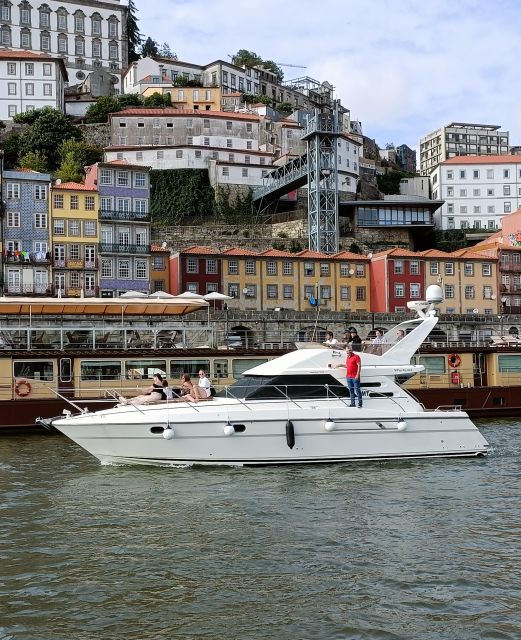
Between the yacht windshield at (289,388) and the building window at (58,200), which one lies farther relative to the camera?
the building window at (58,200)

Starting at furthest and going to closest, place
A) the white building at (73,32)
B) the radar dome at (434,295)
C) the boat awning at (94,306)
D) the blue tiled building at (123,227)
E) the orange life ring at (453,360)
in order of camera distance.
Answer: the white building at (73,32) → the blue tiled building at (123,227) → the orange life ring at (453,360) → the boat awning at (94,306) → the radar dome at (434,295)

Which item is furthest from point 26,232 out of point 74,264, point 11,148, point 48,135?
point 48,135

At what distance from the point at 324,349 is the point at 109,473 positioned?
6.30 meters

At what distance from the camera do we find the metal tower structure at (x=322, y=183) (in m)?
77.1

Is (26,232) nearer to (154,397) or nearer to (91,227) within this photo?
(91,227)

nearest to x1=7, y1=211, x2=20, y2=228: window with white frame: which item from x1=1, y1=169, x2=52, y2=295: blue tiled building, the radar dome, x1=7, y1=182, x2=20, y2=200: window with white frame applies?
x1=1, y1=169, x2=52, y2=295: blue tiled building

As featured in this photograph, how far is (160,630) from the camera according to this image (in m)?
9.66

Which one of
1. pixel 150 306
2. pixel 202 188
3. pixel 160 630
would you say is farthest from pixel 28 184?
pixel 160 630

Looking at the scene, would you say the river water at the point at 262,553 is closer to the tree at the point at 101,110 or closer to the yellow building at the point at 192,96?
the tree at the point at 101,110

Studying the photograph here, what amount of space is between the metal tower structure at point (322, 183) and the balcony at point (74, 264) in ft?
76.2

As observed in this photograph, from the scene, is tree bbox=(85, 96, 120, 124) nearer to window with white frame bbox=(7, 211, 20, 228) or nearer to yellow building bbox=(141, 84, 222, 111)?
yellow building bbox=(141, 84, 222, 111)

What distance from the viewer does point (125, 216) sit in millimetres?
64750

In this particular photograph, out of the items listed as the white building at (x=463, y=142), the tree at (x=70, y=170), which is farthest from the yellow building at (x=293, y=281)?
the white building at (x=463, y=142)

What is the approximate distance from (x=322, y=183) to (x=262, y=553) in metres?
69.6
